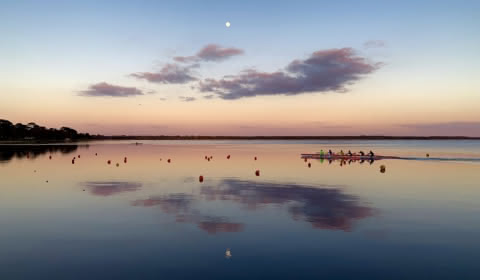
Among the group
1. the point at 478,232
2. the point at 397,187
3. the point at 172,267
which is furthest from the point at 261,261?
the point at 397,187

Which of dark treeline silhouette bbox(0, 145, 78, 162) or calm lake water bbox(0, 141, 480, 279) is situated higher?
dark treeline silhouette bbox(0, 145, 78, 162)

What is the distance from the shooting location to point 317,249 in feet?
55.2

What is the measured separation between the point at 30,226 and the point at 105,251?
7.99 meters

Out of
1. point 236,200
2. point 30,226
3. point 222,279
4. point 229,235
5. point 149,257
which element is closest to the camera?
point 222,279

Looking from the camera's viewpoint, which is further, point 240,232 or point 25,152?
point 25,152

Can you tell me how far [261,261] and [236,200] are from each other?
14.8 meters

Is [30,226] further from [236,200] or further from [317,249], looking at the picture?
[317,249]

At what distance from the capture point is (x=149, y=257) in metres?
15.8

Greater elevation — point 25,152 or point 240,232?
point 25,152

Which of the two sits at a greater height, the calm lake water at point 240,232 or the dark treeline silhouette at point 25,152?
the dark treeline silhouette at point 25,152

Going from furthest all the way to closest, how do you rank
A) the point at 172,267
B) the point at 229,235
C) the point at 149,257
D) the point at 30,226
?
the point at 30,226
the point at 229,235
the point at 149,257
the point at 172,267

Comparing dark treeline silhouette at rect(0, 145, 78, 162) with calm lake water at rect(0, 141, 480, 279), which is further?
dark treeline silhouette at rect(0, 145, 78, 162)

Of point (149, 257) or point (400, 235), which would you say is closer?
point (149, 257)

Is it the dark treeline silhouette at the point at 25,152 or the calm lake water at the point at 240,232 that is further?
the dark treeline silhouette at the point at 25,152
